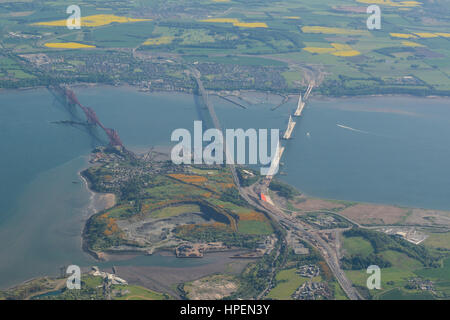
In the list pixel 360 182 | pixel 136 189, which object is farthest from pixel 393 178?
pixel 136 189

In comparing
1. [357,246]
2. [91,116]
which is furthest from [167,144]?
[357,246]

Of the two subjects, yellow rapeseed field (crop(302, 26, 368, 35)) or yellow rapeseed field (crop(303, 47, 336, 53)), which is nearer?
yellow rapeseed field (crop(303, 47, 336, 53))

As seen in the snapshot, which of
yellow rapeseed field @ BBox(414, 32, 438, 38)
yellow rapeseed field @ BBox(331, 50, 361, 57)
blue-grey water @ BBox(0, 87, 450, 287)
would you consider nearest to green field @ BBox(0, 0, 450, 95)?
yellow rapeseed field @ BBox(331, 50, 361, 57)

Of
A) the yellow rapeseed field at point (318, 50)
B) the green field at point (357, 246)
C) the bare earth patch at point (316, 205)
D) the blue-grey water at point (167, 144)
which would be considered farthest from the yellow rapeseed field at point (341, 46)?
A: the green field at point (357, 246)

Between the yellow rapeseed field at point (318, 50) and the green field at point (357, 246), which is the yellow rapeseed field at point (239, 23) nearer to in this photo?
the yellow rapeseed field at point (318, 50)

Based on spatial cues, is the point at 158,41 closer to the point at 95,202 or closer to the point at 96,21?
the point at 96,21

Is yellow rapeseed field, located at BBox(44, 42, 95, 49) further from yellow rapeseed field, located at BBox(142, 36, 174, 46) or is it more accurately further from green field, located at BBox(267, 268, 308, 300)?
green field, located at BBox(267, 268, 308, 300)
